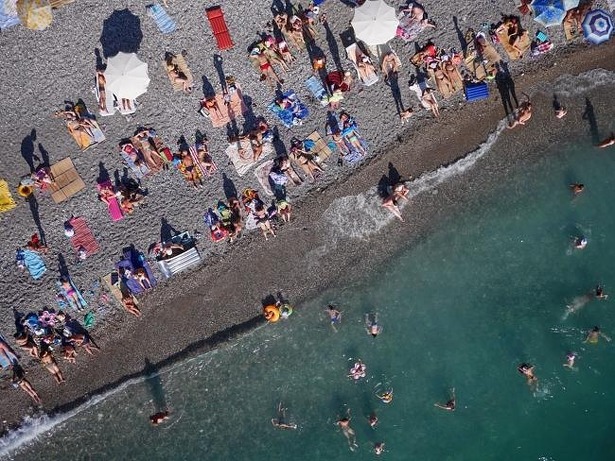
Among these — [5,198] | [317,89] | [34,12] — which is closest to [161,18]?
[34,12]

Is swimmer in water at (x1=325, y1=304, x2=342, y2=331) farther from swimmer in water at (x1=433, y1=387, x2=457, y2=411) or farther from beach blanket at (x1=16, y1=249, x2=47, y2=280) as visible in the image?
beach blanket at (x1=16, y1=249, x2=47, y2=280)

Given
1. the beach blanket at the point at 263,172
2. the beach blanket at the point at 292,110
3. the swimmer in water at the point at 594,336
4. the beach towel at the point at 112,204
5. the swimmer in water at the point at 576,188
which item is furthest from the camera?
the swimmer in water at the point at 594,336

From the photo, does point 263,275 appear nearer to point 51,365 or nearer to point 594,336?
point 51,365

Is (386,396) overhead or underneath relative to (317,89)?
underneath

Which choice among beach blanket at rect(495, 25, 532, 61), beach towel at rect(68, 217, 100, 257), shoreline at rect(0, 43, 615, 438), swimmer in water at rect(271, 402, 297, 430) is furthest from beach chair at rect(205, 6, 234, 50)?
swimmer in water at rect(271, 402, 297, 430)

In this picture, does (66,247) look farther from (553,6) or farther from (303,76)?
(553,6)

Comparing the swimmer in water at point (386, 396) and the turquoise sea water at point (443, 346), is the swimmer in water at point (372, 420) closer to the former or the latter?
the turquoise sea water at point (443, 346)

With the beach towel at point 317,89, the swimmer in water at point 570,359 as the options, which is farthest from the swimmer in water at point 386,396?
the beach towel at point 317,89
